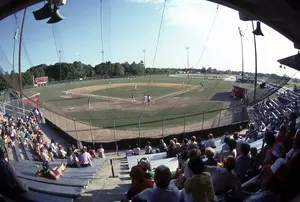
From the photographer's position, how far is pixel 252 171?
383 cm

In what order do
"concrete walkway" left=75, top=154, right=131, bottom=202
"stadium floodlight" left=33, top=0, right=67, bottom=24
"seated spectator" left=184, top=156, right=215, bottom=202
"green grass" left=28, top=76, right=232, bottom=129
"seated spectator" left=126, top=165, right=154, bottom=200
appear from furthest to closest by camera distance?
"green grass" left=28, top=76, right=232, bottom=129 < "concrete walkway" left=75, top=154, right=131, bottom=202 < "stadium floodlight" left=33, top=0, right=67, bottom=24 < "seated spectator" left=126, top=165, right=154, bottom=200 < "seated spectator" left=184, top=156, right=215, bottom=202

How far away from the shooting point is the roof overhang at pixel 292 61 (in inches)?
311

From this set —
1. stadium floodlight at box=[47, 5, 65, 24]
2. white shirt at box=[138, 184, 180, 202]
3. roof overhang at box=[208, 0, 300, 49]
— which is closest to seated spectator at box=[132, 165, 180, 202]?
white shirt at box=[138, 184, 180, 202]

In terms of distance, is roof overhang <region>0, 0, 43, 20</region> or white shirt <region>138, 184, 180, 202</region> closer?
white shirt <region>138, 184, 180, 202</region>

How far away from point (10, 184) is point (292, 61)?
7979 millimetres

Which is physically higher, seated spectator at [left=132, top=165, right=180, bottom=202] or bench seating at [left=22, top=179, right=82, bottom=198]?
seated spectator at [left=132, top=165, right=180, bottom=202]

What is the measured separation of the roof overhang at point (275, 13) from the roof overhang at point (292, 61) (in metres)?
0.95

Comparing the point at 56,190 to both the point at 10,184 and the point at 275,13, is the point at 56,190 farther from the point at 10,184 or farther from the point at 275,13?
the point at 275,13

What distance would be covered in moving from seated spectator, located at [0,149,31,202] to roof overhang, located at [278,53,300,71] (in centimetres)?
Result: 761

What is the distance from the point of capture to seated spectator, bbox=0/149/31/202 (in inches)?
131

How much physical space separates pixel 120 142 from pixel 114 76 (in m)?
49.5

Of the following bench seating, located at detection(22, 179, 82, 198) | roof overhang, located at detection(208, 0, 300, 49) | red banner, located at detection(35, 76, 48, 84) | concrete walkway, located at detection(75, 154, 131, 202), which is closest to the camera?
bench seating, located at detection(22, 179, 82, 198)

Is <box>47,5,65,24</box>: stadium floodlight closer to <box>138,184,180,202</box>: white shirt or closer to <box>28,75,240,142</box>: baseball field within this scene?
<box>138,184,180,202</box>: white shirt

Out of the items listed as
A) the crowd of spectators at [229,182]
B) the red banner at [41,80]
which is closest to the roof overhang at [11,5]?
the crowd of spectators at [229,182]
